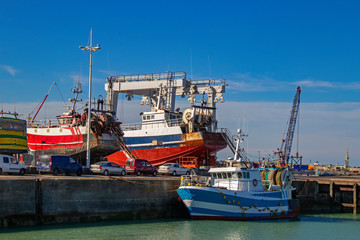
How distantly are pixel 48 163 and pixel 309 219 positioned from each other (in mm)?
21853

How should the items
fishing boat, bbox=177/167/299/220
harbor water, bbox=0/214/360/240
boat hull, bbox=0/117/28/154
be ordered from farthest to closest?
boat hull, bbox=0/117/28/154, fishing boat, bbox=177/167/299/220, harbor water, bbox=0/214/360/240

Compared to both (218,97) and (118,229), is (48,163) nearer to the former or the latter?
(118,229)

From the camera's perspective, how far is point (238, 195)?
3425cm

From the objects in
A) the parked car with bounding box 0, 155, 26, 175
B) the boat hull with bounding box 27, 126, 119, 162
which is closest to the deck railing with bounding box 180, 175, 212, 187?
the parked car with bounding box 0, 155, 26, 175

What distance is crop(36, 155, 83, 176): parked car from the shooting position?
1447 inches

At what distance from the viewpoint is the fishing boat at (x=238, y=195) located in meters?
33.4

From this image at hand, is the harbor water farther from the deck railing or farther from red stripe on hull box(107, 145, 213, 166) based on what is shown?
red stripe on hull box(107, 145, 213, 166)

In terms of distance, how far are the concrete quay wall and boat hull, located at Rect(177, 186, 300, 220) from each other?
81.3 inches

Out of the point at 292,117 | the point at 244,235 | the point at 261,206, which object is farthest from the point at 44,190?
the point at 292,117

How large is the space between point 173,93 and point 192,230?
35.2 meters

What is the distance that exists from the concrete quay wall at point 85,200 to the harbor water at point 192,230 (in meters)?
0.82

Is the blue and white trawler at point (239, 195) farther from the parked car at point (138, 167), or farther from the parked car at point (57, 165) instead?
the parked car at point (57, 165)

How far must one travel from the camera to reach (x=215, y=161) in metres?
60.4

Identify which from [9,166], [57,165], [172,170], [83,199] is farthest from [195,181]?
[9,166]
